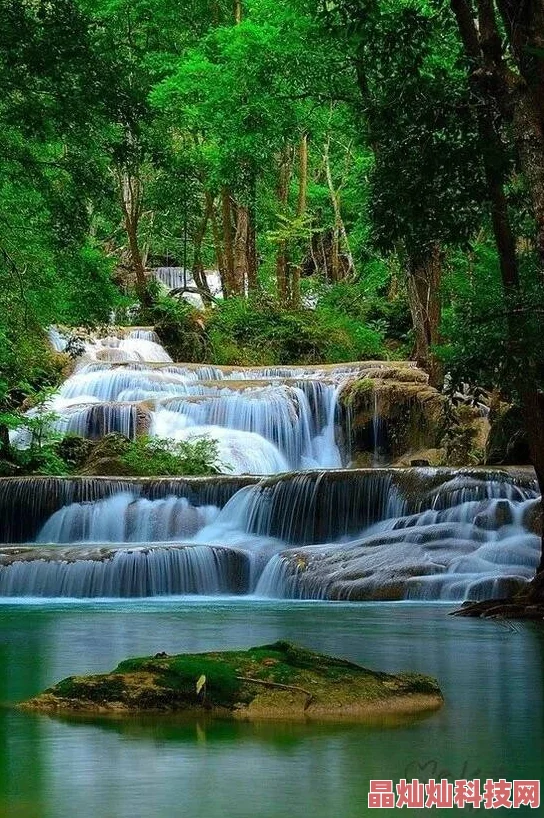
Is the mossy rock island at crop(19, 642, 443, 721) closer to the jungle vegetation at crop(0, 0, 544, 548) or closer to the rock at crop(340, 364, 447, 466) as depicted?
the jungle vegetation at crop(0, 0, 544, 548)

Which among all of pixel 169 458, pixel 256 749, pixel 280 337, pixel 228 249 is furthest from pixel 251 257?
pixel 256 749

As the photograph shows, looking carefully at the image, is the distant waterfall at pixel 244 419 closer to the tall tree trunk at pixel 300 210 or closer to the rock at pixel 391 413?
the rock at pixel 391 413

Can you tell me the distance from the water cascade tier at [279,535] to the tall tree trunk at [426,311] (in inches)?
289

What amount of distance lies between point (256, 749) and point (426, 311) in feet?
74.8

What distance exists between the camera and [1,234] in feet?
58.6

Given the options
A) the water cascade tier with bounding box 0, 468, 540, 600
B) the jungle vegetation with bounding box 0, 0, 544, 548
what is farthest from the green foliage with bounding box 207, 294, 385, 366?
the water cascade tier with bounding box 0, 468, 540, 600

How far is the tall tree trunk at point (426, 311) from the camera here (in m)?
27.1

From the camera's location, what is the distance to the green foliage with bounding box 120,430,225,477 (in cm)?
2523

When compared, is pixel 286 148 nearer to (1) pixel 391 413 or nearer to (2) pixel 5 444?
(1) pixel 391 413

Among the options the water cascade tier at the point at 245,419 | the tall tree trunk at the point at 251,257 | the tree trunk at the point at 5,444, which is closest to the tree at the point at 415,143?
the water cascade tier at the point at 245,419

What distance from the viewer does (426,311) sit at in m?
27.8

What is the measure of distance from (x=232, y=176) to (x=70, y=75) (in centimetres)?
2089

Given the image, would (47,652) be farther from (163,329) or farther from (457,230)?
(163,329)

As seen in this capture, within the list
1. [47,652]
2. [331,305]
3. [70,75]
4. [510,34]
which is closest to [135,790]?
[47,652]
